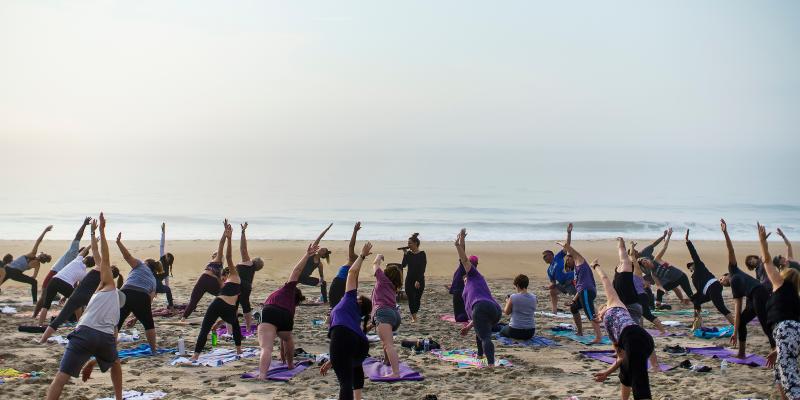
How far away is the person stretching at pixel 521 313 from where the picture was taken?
40.0 ft

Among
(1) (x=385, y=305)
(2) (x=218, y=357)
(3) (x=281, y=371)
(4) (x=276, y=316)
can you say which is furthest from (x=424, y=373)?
(2) (x=218, y=357)

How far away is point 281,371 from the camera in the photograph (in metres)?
10.6

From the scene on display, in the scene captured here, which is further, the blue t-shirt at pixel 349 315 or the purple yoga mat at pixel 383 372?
the purple yoga mat at pixel 383 372

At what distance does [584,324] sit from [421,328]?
3.36m

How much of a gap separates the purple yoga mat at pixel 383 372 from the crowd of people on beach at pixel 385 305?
132mm

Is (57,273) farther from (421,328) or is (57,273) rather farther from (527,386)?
(527,386)

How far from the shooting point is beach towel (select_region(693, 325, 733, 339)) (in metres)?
13.5

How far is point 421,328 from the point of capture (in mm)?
→ 14492

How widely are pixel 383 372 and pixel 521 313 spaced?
2.88 m

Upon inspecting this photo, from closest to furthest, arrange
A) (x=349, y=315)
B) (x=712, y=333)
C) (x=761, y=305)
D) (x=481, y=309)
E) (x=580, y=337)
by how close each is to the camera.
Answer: (x=349, y=315) → (x=761, y=305) → (x=481, y=309) → (x=580, y=337) → (x=712, y=333)

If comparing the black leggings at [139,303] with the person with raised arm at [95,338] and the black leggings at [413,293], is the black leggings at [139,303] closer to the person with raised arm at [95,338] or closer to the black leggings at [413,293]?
the person with raised arm at [95,338]

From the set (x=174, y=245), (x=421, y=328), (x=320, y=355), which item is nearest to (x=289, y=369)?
(x=320, y=355)

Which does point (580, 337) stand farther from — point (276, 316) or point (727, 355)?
point (276, 316)

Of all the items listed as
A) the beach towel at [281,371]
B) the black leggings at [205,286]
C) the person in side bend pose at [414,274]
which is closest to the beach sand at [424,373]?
the beach towel at [281,371]
